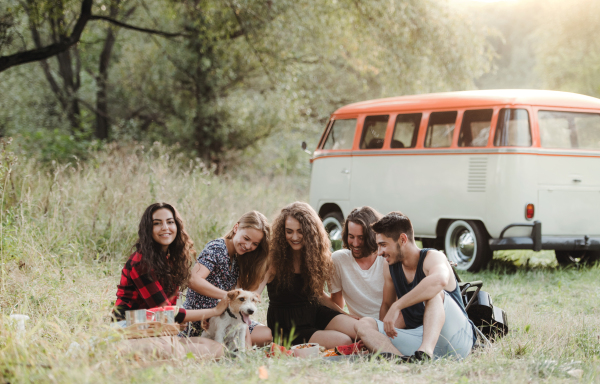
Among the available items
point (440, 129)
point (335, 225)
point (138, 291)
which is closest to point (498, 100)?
point (440, 129)

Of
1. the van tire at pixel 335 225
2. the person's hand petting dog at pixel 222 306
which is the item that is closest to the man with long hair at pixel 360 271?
the person's hand petting dog at pixel 222 306

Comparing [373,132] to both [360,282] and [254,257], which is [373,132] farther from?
[254,257]

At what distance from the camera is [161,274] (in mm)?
4211

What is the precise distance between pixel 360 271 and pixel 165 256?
1.58m

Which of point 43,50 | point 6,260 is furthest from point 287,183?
point 6,260

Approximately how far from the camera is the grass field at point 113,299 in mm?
3420

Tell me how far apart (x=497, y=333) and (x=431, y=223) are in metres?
4.06

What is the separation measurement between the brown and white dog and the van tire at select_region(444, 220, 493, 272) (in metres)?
4.79

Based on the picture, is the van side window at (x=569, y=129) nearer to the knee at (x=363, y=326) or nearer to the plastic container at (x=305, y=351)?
the knee at (x=363, y=326)

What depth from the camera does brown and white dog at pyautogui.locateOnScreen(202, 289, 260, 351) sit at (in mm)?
4137

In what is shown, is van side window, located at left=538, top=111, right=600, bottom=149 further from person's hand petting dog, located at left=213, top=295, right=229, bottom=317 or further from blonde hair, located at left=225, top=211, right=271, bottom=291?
person's hand petting dog, located at left=213, top=295, right=229, bottom=317

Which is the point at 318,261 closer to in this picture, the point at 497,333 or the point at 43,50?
the point at 497,333

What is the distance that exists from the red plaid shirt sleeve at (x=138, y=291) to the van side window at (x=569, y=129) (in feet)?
18.8

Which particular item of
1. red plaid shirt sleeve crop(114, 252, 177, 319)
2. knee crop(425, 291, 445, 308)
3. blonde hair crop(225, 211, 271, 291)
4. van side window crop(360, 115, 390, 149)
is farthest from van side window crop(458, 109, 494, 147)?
red plaid shirt sleeve crop(114, 252, 177, 319)
